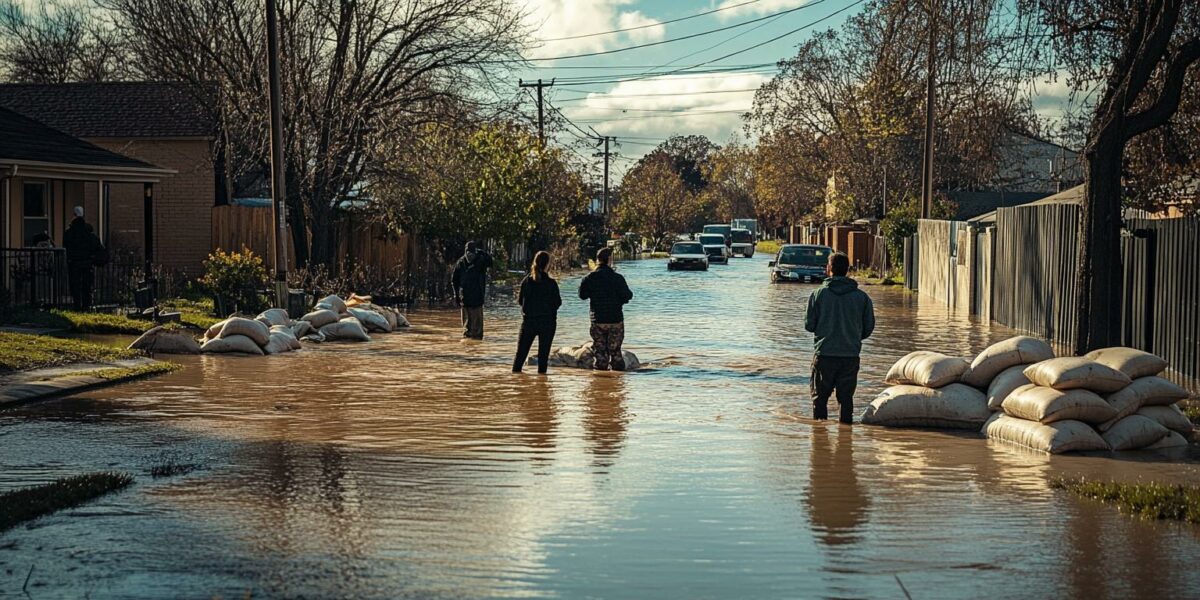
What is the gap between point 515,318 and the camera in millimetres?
31672

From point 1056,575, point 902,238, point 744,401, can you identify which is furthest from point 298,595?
point 902,238

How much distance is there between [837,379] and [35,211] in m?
21.4

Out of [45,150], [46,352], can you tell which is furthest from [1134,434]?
[45,150]

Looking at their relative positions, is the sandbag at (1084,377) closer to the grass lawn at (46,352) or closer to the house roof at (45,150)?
the grass lawn at (46,352)

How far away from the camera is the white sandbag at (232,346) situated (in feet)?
71.2

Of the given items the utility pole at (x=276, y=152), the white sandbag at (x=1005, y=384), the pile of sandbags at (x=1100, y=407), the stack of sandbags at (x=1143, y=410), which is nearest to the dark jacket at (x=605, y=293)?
the white sandbag at (x=1005, y=384)

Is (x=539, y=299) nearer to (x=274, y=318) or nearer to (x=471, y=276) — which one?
(x=471, y=276)

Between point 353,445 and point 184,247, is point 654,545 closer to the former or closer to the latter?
point 353,445

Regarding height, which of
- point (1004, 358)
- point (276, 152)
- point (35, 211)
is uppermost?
point (276, 152)

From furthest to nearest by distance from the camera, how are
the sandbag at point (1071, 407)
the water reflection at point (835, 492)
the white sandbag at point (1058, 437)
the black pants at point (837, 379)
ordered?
the black pants at point (837, 379), the sandbag at point (1071, 407), the white sandbag at point (1058, 437), the water reflection at point (835, 492)

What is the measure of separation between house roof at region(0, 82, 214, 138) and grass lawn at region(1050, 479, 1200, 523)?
1188 inches

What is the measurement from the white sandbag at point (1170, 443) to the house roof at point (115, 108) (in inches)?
1128

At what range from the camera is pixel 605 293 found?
64.1ft

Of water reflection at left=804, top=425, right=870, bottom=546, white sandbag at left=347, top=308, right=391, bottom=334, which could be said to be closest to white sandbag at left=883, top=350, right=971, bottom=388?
water reflection at left=804, top=425, right=870, bottom=546
